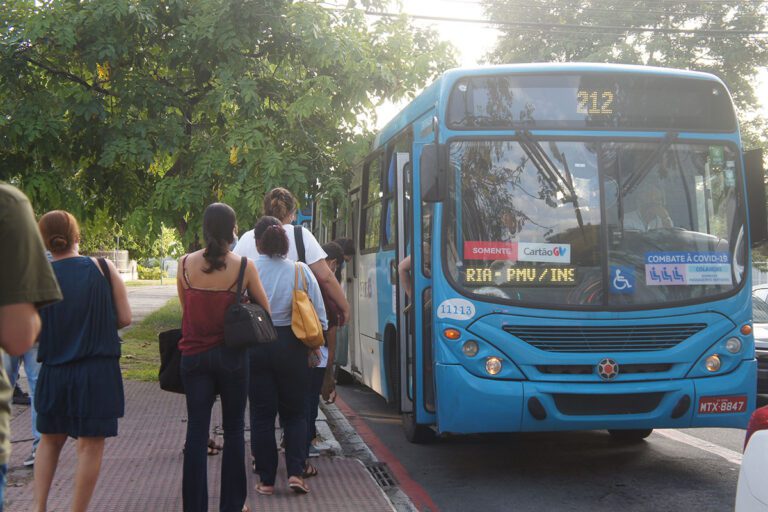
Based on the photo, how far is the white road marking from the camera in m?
7.93

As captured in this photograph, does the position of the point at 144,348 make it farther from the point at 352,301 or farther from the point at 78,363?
the point at 78,363

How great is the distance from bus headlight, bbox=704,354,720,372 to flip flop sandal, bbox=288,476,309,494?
2.98 metres

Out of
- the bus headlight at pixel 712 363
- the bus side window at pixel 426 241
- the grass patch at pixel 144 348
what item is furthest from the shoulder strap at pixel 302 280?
the grass patch at pixel 144 348

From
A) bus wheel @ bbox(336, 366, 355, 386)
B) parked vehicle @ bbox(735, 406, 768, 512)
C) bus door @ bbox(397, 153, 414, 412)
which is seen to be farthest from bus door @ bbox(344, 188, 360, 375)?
parked vehicle @ bbox(735, 406, 768, 512)

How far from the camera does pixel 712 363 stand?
22.4ft

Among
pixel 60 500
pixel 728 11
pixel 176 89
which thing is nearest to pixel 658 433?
pixel 60 500

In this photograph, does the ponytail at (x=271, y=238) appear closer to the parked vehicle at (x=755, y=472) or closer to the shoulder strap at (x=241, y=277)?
the shoulder strap at (x=241, y=277)

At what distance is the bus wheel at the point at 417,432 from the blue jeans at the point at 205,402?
3364mm

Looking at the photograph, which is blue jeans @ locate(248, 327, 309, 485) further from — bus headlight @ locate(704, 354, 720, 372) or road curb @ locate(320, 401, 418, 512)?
bus headlight @ locate(704, 354, 720, 372)

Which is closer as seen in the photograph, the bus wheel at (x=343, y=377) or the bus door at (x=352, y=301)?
the bus door at (x=352, y=301)

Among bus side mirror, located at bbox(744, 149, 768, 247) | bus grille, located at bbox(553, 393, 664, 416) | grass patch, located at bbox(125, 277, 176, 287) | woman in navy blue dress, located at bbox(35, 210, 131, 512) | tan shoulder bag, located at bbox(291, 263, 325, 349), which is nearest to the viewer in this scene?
woman in navy blue dress, located at bbox(35, 210, 131, 512)

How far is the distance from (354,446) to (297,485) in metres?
2.18

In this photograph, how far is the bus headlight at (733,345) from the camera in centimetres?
688

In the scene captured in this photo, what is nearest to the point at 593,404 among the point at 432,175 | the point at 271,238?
the point at 432,175
